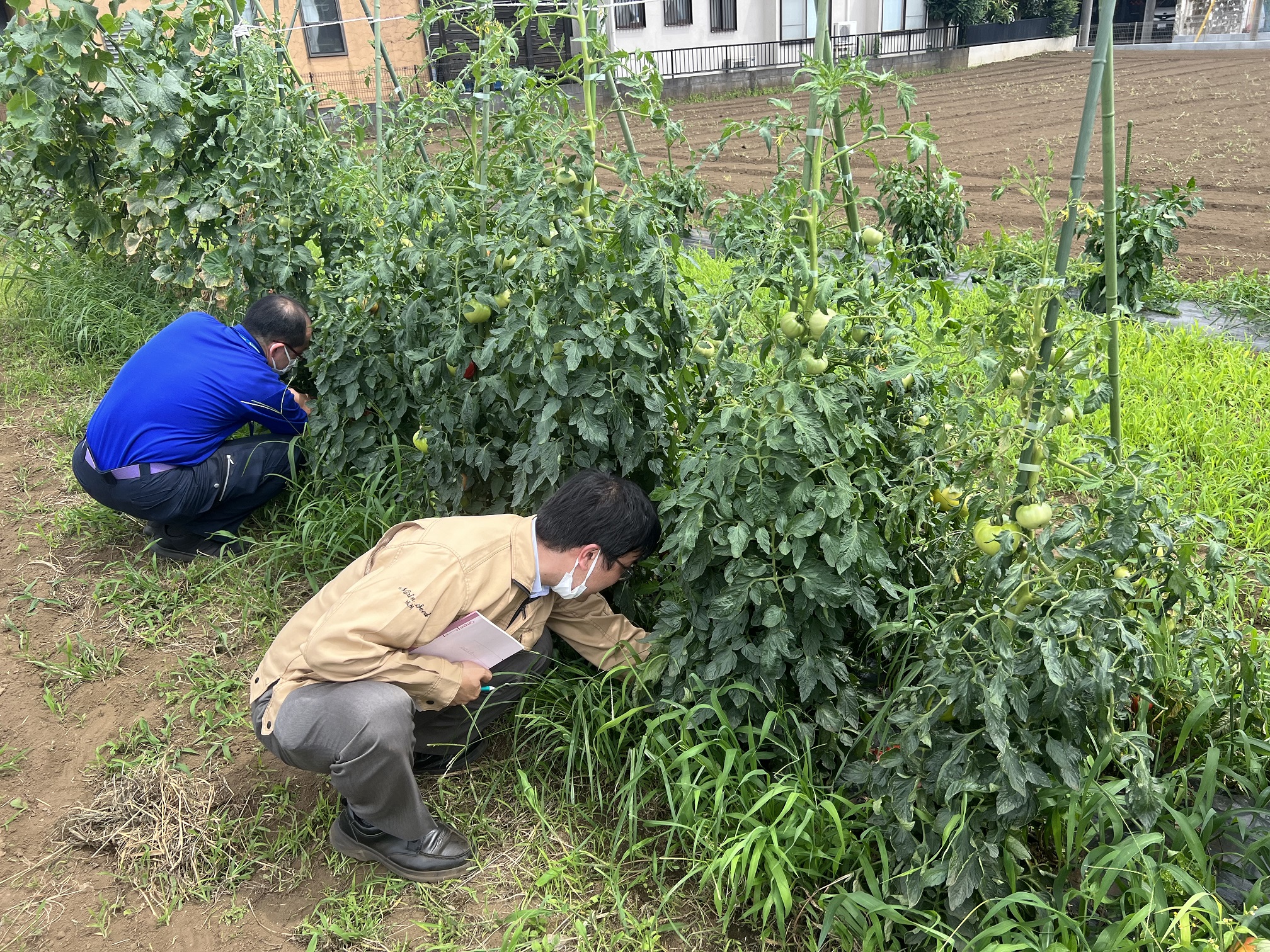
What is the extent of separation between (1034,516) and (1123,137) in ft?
39.3

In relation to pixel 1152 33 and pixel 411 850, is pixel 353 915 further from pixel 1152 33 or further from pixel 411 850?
pixel 1152 33

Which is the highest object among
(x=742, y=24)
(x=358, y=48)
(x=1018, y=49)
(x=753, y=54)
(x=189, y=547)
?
(x=742, y=24)

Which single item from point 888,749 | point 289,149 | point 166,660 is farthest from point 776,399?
point 289,149

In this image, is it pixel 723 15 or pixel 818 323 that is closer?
pixel 818 323

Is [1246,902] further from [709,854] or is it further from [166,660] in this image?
[166,660]

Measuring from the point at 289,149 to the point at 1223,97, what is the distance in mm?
16702

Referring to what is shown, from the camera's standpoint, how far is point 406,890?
7.01ft

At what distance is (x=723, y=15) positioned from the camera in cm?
2134

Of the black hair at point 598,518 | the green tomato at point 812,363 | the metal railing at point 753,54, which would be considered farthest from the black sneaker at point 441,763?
the metal railing at point 753,54

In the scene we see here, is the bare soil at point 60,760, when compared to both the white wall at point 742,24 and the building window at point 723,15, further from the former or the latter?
the building window at point 723,15

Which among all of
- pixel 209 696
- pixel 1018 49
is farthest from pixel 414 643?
pixel 1018 49

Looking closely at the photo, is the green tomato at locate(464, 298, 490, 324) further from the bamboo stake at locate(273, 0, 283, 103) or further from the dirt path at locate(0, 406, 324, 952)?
the bamboo stake at locate(273, 0, 283, 103)

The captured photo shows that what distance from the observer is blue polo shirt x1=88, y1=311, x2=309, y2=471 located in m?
3.16

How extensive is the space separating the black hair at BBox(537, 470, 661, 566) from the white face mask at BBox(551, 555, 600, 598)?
0.04 metres
